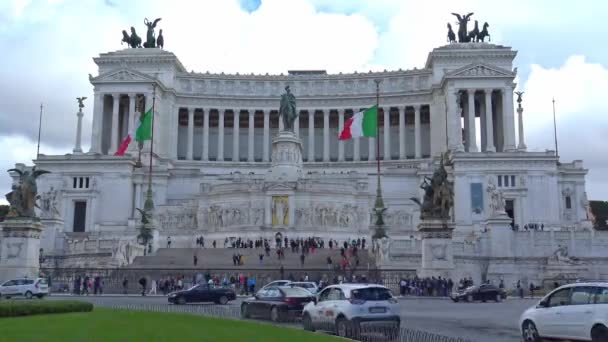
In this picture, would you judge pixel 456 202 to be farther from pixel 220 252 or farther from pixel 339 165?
pixel 220 252

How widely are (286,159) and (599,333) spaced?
62904mm

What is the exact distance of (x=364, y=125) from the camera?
204 feet

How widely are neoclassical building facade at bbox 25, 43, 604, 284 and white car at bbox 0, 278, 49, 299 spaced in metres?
21.5

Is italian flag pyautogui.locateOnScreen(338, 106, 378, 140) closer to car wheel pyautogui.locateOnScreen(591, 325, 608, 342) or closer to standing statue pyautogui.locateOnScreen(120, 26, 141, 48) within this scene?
car wheel pyautogui.locateOnScreen(591, 325, 608, 342)

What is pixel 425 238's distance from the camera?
41.9m

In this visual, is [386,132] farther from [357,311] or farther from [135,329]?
[135,329]

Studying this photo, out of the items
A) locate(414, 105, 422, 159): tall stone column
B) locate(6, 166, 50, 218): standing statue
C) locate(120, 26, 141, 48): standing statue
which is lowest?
locate(6, 166, 50, 218): standing statue

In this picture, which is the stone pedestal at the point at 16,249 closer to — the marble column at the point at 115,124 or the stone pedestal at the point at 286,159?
the stone pedestal at the point at 286,159

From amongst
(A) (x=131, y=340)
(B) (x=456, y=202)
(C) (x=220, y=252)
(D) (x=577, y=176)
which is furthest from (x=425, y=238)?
(D) (x=577, y=176)

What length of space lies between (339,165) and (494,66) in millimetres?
27479

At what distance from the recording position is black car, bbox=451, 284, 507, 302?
3925 cm

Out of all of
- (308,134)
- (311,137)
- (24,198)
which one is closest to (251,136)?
(308,134)

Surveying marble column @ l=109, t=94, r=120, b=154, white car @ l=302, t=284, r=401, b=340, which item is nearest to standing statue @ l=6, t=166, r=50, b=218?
white car @ l=302, t=284, r=401, b=340

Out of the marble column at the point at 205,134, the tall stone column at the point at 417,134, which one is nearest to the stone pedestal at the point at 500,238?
the tall stone column at the point at 417,134
